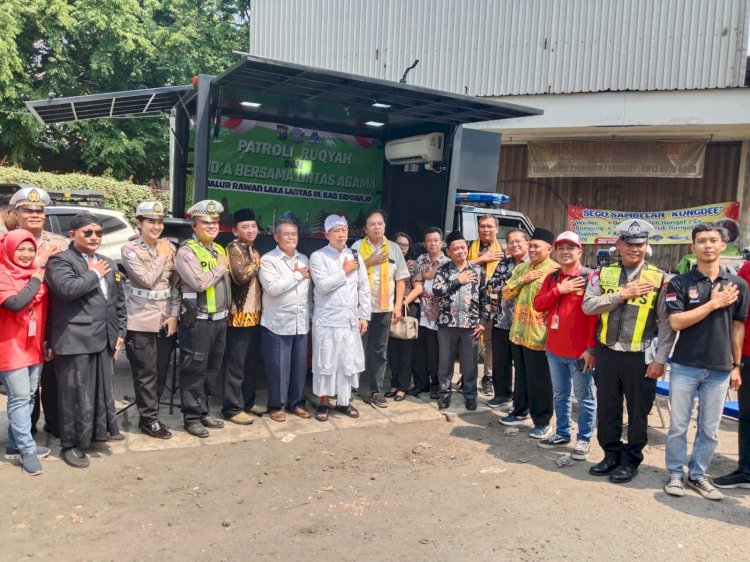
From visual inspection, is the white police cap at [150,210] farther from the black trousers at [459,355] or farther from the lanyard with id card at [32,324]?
the black trousers at [459,355]

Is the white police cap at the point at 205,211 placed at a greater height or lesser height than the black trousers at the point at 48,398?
greater

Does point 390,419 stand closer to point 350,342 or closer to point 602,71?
point 350,342

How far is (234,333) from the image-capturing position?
552cm

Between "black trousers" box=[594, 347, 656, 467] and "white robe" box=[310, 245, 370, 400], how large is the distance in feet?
7.22

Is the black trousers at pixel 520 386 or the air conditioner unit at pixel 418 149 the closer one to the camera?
the black trousers at pixel 520 386

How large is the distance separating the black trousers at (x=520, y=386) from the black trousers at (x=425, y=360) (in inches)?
35.5

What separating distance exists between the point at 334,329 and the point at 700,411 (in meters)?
3.03

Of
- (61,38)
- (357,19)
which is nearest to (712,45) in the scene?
(357,19)

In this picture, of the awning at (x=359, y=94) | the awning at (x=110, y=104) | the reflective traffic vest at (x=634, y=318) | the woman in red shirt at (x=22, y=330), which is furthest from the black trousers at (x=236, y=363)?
the awning at (x=110, y=104)

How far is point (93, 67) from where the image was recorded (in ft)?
56.0

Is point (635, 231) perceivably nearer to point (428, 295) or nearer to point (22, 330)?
point (428, 295)

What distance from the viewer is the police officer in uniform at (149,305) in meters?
4.94

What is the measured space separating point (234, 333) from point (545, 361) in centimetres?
275

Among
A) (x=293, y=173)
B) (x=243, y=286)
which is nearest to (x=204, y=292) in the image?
(x=243, y=286)
